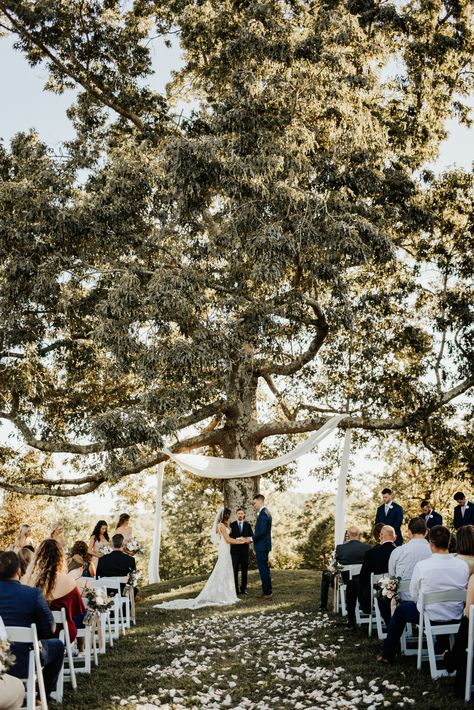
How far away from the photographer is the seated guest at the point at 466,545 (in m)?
6.21

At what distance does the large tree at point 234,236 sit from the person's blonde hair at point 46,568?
7.62 metres

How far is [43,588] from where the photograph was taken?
20.5ft

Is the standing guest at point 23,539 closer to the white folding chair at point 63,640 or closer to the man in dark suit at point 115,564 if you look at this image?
the man in dark suit at point 115,564

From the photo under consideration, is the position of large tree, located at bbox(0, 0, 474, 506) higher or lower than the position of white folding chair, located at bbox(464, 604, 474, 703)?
higher

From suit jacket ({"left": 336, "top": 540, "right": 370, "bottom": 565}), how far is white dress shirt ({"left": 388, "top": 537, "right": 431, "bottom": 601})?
7.62 ft

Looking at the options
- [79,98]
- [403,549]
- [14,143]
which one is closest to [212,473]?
[403,549]

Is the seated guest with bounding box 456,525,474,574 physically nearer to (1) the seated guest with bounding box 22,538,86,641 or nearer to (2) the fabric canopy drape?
(1) the seated guest with bounding box 22,538,86,641

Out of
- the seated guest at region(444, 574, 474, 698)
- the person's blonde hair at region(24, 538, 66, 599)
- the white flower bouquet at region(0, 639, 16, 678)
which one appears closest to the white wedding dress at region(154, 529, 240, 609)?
the person's blonde hair at region(24, 538, 66, 599)

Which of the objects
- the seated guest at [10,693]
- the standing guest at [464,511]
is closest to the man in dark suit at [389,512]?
the standing guest at [464,511]

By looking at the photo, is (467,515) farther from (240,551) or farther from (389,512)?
(240,551)

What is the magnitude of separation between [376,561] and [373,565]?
6 cm

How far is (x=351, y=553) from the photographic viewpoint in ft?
31.9

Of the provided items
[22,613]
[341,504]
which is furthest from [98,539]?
[22,613]

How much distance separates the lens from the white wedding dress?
12.1 meters
